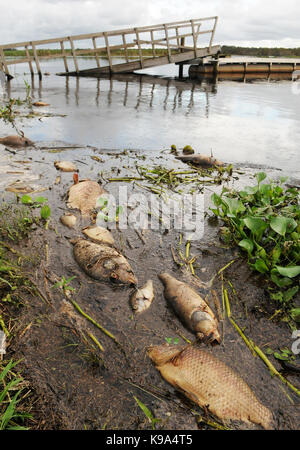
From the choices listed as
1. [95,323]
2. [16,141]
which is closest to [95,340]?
[95,323]

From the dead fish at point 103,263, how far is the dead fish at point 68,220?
1.76 feet

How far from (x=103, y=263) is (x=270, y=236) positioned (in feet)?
5.46

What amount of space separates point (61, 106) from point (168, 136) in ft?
16.8

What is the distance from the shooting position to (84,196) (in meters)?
3.94

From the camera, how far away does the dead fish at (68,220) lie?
3.49 meters

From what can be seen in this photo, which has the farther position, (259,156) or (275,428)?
(259,156)

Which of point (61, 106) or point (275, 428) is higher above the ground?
point (61, 106)

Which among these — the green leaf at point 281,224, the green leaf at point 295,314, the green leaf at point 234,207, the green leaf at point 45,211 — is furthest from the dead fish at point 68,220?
the green leaf at point 295,314

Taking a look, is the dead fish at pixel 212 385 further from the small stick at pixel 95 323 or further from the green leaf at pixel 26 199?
the green leaf at pixel 26 199

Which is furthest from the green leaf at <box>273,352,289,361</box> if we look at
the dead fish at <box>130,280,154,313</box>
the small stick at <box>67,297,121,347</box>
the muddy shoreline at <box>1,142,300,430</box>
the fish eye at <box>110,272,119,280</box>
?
the fish eye at <box>110,272,119,280</box>

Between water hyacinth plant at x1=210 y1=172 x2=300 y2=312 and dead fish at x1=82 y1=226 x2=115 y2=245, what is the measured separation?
1.25 meters
